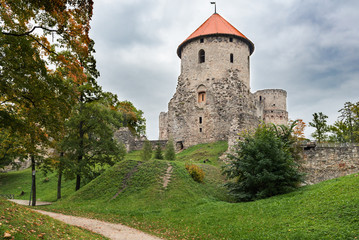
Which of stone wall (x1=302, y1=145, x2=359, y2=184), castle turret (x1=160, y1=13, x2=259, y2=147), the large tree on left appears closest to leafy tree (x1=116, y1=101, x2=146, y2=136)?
castle turret (x1=160, y1=13, x2=259, y2=147)

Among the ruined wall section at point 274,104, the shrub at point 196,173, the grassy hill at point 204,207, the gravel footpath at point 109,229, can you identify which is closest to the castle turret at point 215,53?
the ruined wall section at point 274,104

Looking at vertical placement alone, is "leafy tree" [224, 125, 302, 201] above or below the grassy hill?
above

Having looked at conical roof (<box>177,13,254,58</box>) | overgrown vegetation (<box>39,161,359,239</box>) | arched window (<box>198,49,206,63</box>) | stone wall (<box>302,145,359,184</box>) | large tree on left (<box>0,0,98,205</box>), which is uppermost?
conical roof (<box>177,13,254,58</box>)

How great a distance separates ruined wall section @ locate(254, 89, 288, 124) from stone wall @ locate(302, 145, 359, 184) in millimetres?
22647

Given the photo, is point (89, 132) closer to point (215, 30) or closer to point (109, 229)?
point (109, 229)

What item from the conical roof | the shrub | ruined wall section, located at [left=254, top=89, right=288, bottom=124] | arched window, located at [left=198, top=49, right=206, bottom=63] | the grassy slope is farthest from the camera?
ruined wall section, located at [left=254, top=89, right=288, bottom=124]

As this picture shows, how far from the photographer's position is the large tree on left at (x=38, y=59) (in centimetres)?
989

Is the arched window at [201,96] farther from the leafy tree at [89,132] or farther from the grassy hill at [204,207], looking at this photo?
the leafy tree at [89,132]

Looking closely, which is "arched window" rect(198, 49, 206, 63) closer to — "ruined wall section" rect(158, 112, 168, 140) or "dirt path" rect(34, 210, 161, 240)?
"ruined wall section" rect(158, 112, 168, 140)

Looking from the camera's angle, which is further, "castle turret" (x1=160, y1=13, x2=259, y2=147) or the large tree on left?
"castle turret" (x1=160, y1=13, x2=259, y2=147)

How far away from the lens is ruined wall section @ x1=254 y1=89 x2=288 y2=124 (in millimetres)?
44469

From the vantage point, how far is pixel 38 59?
10609 mm

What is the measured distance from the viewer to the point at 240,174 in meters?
17.9

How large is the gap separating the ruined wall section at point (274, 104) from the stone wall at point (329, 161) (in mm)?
22647
